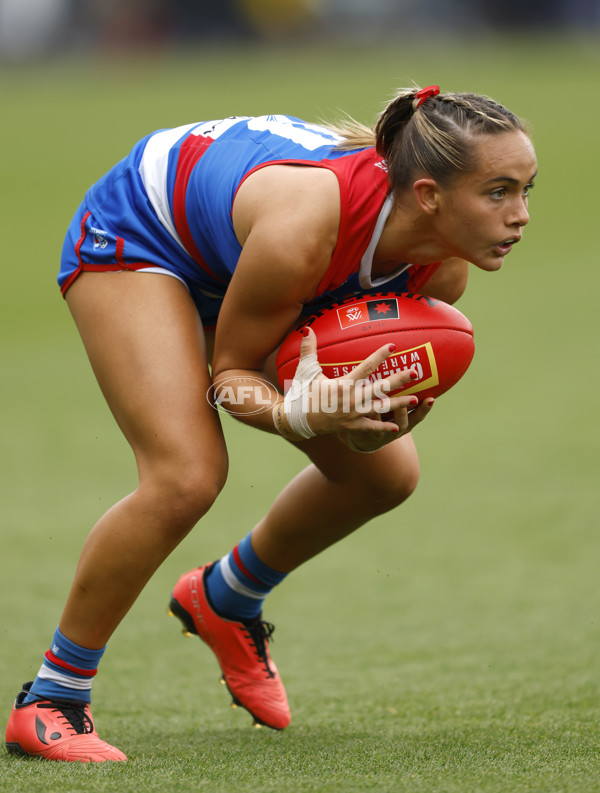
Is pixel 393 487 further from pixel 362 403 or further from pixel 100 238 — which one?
pixel 100 238

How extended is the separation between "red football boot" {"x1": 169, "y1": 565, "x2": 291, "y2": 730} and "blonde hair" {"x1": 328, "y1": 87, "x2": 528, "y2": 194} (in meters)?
1.58

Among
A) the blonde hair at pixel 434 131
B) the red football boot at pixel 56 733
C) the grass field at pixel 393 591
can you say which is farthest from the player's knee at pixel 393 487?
the red football boot at pixel 56 733

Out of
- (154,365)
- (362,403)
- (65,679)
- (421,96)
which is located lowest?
(65,679)

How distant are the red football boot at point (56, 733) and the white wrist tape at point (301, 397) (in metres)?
1.01

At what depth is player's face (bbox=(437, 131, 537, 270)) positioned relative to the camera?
2836mm

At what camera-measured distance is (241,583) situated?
3693mm

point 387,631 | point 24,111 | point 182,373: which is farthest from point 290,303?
point 24,111

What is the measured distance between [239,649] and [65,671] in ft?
2.41

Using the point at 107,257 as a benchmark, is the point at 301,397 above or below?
below

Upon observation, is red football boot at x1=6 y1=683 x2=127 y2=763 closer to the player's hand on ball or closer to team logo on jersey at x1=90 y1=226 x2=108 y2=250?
the player's hand on ball

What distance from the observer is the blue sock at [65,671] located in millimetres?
3111

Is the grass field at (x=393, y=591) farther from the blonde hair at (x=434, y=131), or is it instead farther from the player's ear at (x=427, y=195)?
the player's ear at (x=427, y=195)

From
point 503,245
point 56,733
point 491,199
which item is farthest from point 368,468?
point 56,733

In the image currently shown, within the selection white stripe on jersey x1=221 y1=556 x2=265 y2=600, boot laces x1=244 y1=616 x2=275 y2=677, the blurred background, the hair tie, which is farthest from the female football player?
the blurred background
